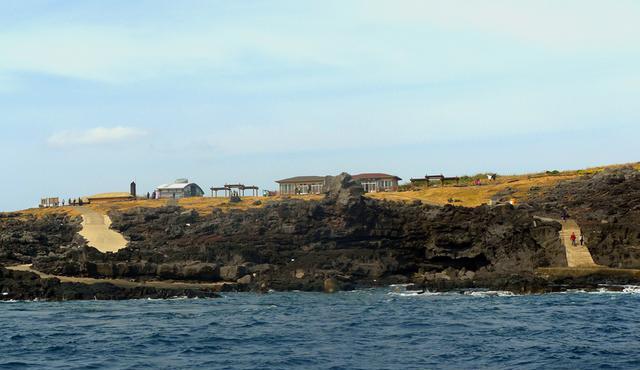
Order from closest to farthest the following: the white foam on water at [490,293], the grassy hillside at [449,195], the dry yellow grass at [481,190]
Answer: the white foam on water at [490,293] < the dry yellow grass at [481,190] < the grassy hillside at [449,195]

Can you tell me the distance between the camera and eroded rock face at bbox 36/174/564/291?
66500mm

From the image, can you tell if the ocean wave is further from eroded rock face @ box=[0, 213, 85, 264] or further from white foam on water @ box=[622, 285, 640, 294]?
eroded rock face @ box=[0, 213, 85, 264]

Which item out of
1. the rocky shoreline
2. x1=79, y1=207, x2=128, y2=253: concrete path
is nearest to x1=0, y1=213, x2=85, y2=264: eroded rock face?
the rocky shoreline

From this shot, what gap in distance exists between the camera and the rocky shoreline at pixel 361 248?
64125 millimetres

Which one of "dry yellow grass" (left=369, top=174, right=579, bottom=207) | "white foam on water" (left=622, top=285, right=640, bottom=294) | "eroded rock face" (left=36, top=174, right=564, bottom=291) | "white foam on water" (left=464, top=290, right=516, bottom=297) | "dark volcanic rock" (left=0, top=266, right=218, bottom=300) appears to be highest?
"dry yellow grass" (left=369, top=174, right=579, bottom=207)

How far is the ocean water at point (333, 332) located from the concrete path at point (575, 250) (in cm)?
781

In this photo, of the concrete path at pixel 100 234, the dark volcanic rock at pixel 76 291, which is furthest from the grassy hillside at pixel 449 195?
the dark volcanic rock at pixel 76 291

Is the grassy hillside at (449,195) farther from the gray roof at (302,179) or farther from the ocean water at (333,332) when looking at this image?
the ocean water at (333,332)

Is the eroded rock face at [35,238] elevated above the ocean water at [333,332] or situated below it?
above

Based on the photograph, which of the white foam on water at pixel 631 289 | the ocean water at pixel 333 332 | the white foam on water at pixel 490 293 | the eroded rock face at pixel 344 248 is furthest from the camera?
the eroded rock face at pixel 344 248

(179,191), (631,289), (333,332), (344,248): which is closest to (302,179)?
(179,191)

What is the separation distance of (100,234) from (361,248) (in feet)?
104

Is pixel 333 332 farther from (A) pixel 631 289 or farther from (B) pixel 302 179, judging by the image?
(B) pixel 302 179

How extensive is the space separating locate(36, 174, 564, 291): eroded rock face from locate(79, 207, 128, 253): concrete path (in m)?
2.67
